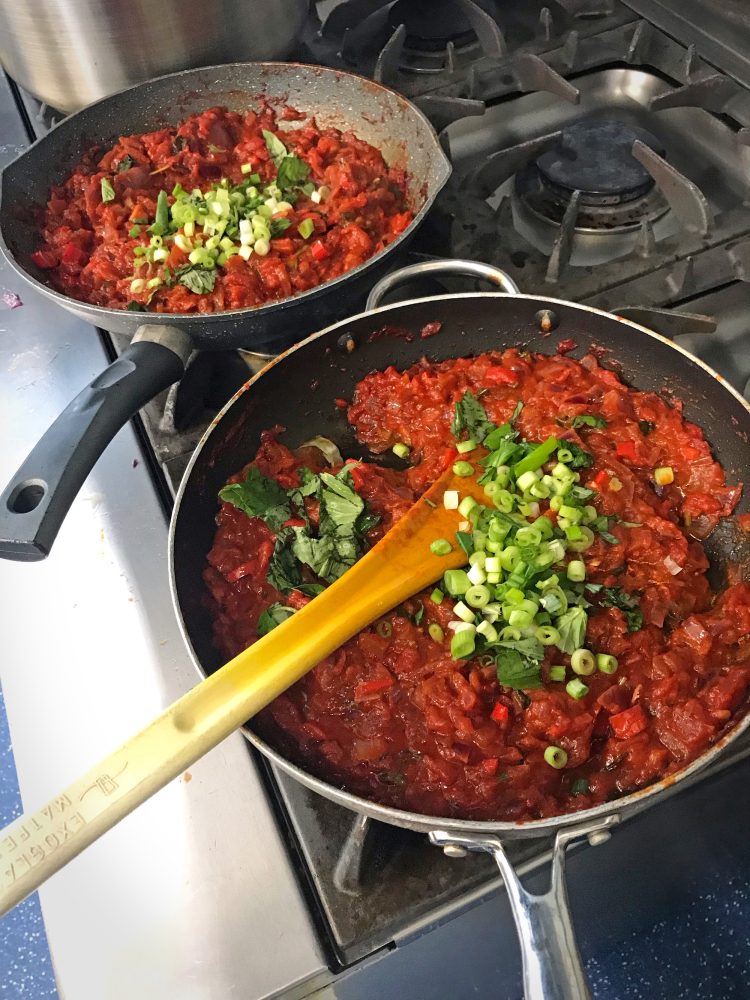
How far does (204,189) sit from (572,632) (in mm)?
1664

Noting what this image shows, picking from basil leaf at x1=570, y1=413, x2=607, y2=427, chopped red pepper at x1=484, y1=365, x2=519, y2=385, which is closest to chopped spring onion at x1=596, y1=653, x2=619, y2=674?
basil leaf at x1=570, y1=413, x2=607, y2=427

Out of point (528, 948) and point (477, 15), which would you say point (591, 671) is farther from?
point (477, 15)

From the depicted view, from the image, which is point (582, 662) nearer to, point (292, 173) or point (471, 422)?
point (471, 422)

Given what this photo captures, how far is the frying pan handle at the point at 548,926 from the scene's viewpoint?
910 mm

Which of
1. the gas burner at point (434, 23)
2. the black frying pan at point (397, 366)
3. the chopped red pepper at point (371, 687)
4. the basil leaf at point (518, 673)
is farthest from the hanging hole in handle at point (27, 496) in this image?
the gas burner at point (434, 23)

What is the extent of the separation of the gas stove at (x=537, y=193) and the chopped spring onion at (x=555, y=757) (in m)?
0.13

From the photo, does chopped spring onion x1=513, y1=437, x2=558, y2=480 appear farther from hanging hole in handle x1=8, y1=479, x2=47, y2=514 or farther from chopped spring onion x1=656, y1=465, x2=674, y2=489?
hanging hole in handle x1=8, y1=479, x2=47, y2=514

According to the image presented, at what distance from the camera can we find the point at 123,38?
86.0 inches

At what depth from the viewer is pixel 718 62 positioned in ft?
7.20

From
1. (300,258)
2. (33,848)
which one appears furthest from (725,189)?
(33,848)

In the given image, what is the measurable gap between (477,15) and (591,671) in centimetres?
207

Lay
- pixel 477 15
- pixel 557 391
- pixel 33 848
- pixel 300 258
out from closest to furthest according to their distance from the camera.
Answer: pixel 33 848 < pixel 557 391 < pixel 300 258 < pixel 477 15

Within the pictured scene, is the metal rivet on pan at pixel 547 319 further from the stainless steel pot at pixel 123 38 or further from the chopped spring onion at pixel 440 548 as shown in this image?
the stainless steel pot at pixel 123 38

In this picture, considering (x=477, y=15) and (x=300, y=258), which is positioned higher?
(x=477, y=15)
